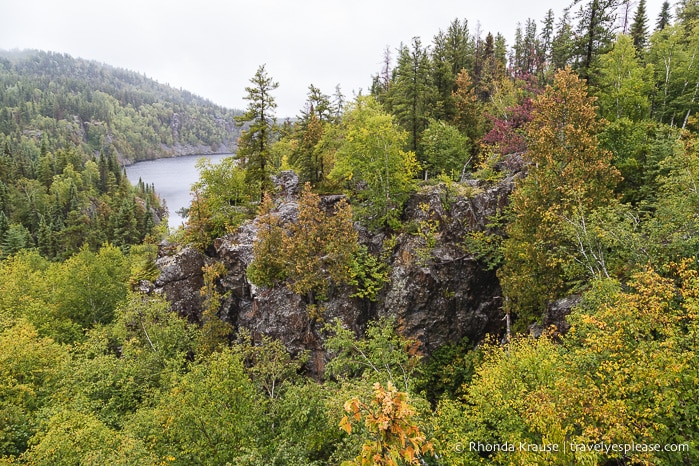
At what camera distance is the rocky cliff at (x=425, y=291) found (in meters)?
24.8

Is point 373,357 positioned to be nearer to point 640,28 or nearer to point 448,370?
point 448,370

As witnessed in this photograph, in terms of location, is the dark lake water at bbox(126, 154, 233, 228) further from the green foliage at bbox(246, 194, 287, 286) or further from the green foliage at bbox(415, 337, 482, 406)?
the green foliage at bbox(415, 337, 482, 406)

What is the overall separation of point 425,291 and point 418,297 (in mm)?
644

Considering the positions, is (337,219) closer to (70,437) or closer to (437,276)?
(437,276)

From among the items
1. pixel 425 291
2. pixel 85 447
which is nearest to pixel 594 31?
pixel 425 291

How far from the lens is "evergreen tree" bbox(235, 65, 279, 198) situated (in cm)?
3181

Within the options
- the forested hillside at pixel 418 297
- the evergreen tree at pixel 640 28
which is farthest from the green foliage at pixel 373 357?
the evergreen tree at pixel 640 28

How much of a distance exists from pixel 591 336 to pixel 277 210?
24.3 m

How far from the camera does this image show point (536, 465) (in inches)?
391

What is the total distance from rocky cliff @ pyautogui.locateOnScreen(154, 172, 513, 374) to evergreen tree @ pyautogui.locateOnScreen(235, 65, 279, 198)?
12006mm

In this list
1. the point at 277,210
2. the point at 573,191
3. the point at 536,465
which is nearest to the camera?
the point at 536,465

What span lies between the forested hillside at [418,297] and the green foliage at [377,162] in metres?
0.18

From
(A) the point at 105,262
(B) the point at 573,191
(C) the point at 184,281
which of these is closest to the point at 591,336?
(B) the point at 573,191

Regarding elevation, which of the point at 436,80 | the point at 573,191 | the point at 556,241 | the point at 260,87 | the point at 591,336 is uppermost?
the point at 436,80
